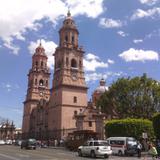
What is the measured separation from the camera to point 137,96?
64875 millimetres

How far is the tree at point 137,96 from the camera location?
64.6 metres

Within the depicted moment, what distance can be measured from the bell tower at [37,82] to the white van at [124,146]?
237 ft

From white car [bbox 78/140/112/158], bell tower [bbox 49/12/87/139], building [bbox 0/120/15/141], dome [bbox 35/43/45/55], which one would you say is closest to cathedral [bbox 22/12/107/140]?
bell tower [bbox 49/12/87/139]

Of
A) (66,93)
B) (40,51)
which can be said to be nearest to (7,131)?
(40,51)

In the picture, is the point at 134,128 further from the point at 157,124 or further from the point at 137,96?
the point at 137,96

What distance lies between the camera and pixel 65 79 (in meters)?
90.6

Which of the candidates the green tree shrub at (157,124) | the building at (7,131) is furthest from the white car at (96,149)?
the building at (7,131)

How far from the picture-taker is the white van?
135ft

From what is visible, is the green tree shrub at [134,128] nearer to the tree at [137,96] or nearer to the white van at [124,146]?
the white van at [124,146]

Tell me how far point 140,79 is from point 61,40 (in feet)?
113

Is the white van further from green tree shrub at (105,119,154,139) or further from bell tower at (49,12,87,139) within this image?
bell tower at (49,12,87,139)

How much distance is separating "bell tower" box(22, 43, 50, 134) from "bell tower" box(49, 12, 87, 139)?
19.3 meters

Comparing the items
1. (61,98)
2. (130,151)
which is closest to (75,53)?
(61,98)

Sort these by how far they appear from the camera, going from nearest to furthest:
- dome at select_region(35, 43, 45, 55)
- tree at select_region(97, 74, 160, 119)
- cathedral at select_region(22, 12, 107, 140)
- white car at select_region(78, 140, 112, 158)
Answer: white car at select_region(78, 140, 112, 158), tree at select_region(97, 74, 160, 119), cathedral at select_region(22, 12, 107, 140), dome at select_region(35, 43, 45, 55)
